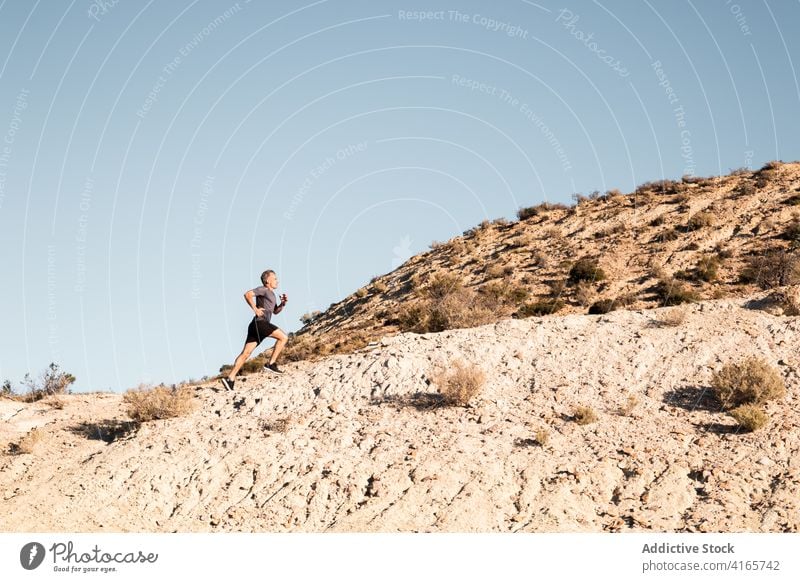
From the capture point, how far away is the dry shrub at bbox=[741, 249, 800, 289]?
72.8 feet

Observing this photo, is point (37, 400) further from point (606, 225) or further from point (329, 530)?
point (606, 225)

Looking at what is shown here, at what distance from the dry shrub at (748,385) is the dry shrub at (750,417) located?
404 mm

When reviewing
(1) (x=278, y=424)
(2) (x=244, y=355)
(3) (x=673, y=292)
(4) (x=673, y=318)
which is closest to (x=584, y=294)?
(3) (x=673, y=292)

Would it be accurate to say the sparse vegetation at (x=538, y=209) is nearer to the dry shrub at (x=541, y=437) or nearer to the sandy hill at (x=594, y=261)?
the sandy hill at (x=594, y=261)

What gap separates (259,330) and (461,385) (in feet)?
14.0

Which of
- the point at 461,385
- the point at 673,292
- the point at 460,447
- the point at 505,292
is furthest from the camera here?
the point at 505,292

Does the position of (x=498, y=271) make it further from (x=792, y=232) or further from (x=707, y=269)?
(x=792, y=232)

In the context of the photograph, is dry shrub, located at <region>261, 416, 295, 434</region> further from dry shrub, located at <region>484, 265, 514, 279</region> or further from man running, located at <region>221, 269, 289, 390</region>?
dry shrub, located at <region>484, 265, 514, 279</region>

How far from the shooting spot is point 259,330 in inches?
607

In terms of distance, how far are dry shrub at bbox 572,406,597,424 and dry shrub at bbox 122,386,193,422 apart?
303 inches
